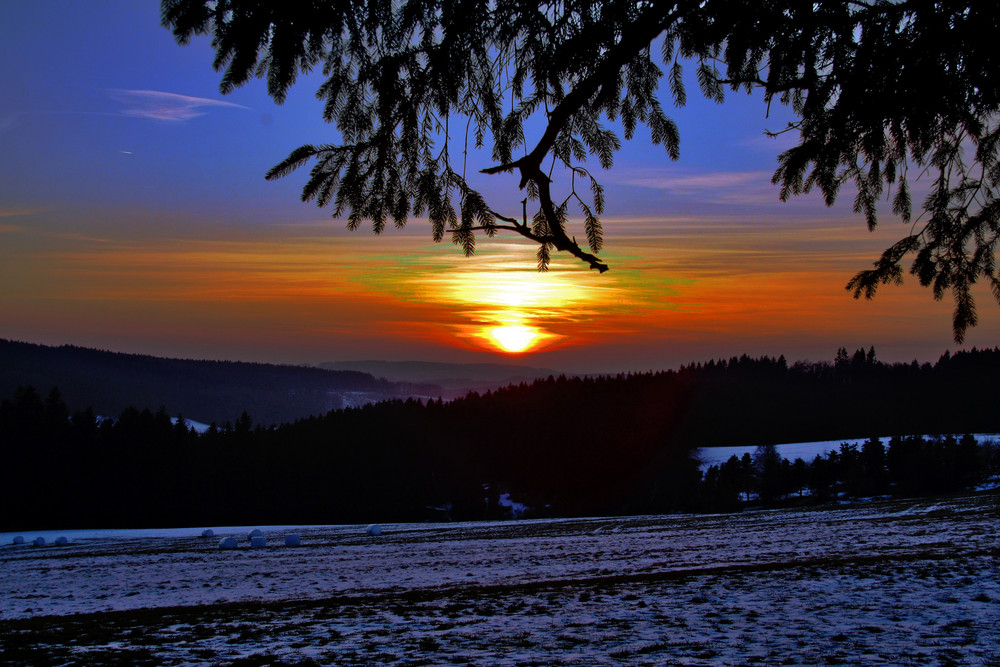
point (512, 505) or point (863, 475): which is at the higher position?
point (863, 475)

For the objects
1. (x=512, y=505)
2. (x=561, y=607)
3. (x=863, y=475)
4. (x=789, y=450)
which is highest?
(x=561, y=607)

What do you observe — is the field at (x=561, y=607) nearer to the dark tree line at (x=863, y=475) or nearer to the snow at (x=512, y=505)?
the dark tree line at (x=863, y=475)

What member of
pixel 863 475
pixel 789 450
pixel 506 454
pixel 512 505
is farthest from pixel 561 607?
pixel 789 450

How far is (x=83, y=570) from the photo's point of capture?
30.0 m

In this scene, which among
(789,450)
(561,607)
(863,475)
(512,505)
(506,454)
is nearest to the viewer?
(561,607)

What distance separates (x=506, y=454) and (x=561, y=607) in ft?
320

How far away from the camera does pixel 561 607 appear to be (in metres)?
13.6

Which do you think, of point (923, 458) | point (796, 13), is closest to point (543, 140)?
point (796, 13)

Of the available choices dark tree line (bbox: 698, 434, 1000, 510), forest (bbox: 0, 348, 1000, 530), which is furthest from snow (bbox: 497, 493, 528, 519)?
dark tree line (bbox: 698, 434, 1000, 510)

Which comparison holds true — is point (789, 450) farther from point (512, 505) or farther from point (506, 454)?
point (512, 505)

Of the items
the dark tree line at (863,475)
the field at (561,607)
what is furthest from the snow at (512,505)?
the field at (561,607)

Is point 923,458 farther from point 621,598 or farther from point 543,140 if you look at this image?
point 543,140

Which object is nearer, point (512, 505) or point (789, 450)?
point (512, 505)

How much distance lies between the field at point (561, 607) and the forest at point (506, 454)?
55.3 metres
